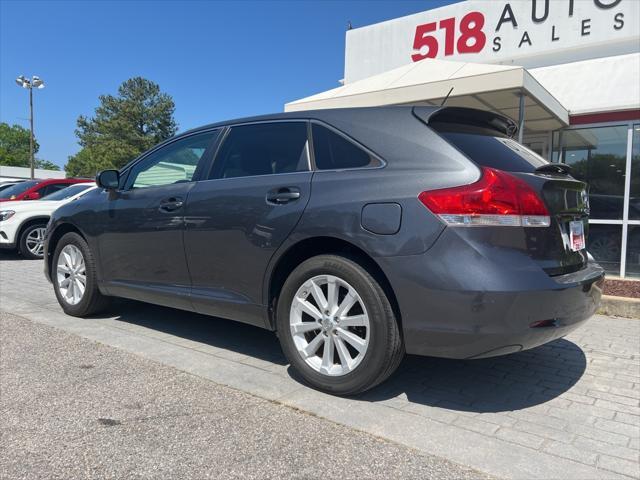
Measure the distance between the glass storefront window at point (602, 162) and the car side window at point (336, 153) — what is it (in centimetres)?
633

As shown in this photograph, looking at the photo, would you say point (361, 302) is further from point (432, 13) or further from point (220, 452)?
point (432, 13)

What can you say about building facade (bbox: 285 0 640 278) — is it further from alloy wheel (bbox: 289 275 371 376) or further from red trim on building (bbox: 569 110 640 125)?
alloy wheel (bbox: 289 275 371 376)

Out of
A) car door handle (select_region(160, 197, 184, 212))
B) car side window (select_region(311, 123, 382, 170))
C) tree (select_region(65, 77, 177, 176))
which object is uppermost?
tree (select_region(65, 77, 177, 176))

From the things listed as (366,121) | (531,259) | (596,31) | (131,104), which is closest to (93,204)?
(366,121)

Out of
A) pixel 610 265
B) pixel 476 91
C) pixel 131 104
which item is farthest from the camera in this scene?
pixel 131 104

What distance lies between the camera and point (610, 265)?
8.28 metres

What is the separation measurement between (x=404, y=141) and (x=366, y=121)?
342mm


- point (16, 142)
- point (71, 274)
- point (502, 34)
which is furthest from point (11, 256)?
point (16, 142)

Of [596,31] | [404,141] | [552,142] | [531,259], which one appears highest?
[596,31]

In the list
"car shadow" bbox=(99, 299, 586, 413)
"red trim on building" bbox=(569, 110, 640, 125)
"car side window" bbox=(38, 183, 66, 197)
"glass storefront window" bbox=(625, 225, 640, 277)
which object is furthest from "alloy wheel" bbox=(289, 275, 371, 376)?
"car side window" bbox=(38, 183, 66, 197)

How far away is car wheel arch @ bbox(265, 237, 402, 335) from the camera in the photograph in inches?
114

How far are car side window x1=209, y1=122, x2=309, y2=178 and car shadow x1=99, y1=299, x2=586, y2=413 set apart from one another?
1.41 metres

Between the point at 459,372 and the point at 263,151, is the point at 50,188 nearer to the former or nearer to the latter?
the point at 263,151

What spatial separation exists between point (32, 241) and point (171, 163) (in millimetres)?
7247
